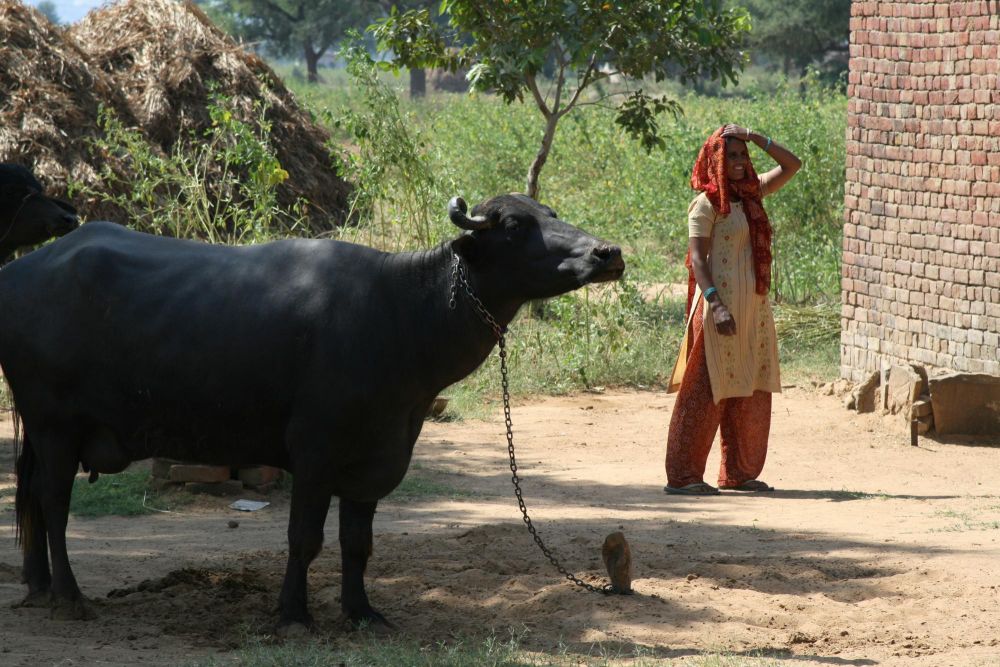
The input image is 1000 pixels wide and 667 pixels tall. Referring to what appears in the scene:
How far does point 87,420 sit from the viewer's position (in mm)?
4895

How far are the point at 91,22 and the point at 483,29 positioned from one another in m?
6.09

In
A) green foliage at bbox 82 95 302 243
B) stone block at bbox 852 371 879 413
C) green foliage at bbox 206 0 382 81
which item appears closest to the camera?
stone block at bbox 852 371 879 413

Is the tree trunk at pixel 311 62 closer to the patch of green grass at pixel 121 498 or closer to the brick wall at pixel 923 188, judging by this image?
the brick wall at pixel 923 188

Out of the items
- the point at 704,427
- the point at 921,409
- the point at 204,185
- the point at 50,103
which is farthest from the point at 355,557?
the point at 50,103

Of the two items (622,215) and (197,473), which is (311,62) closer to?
(622,215)

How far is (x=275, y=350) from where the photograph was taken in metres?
4.59

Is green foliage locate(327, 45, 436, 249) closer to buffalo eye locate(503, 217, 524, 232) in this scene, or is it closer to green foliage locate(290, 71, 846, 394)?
green foliage locate(290, 71, 846, 394)

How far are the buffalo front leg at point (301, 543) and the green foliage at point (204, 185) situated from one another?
570 centimetres

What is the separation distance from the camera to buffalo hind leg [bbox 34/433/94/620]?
16.1ft

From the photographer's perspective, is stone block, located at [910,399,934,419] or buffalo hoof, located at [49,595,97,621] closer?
buffalo hoof, located at [49,595,97,621]

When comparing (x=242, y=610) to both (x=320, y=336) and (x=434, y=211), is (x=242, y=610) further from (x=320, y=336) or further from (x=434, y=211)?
(x=434, y=211)

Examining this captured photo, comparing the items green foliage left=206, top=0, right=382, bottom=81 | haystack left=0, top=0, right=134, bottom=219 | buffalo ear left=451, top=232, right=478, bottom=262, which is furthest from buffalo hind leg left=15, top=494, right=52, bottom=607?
green foliage left=206, top=0, right=382, bottom=81

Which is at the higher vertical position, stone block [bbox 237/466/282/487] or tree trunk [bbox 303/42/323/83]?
tree trunk [bbox 303/42/323/83]

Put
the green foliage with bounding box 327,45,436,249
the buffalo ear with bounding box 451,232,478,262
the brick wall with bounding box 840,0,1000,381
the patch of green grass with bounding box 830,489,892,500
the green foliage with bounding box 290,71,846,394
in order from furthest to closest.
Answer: the green foliage with bounding box 290,71,846,394, the green foliage with bounding box 327,45,436,249, the brick wall with bounding box 840,0,1000,381, the patch of green grass with bounding box 830,489,892,500, the buffalo ear with bounding box 451,232,478,262
